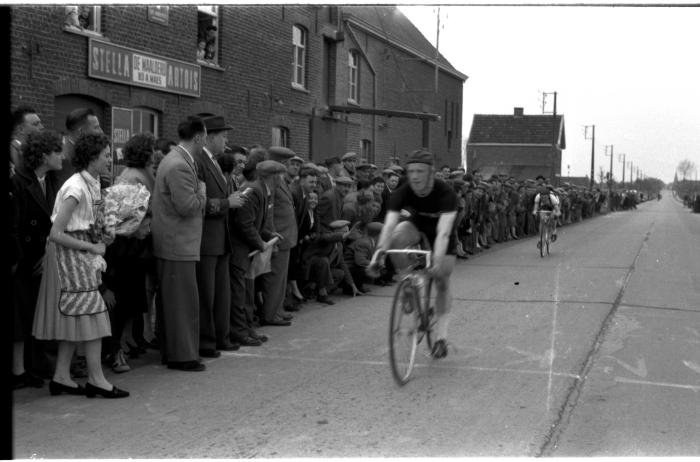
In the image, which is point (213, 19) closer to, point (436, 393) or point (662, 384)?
point (436, 393)

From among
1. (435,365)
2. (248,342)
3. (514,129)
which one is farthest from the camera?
(248,342)

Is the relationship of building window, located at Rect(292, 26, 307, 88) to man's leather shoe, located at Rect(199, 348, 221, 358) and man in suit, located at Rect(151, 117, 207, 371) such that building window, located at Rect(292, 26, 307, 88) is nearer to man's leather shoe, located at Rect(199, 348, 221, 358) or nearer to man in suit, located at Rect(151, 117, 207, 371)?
man in suit, located at Rect(151, 117, 207, 371)

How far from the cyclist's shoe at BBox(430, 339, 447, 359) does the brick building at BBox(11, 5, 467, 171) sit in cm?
159

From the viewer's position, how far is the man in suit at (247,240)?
7.77 m

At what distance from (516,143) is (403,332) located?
6.11 feet

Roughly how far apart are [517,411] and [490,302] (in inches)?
163

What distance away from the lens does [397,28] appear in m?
6.39

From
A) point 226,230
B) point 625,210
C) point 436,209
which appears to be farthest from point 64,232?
point 625,210

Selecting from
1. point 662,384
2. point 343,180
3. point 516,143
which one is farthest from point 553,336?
point 343,180

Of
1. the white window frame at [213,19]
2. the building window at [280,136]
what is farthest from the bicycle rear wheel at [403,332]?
the building window at [280,136]

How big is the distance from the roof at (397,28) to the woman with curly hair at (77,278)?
6.59ft

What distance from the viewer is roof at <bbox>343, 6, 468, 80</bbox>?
17.9 feet

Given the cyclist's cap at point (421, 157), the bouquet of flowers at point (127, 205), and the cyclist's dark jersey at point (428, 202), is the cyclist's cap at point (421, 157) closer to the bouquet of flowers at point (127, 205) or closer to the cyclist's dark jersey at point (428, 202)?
the cyclist's dark jersey at point (428, 202)

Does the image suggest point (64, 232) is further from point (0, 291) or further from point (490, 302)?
point (490, 302)
